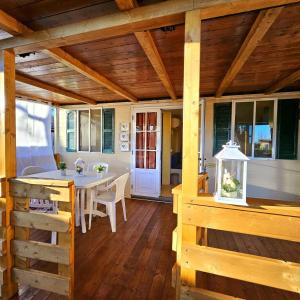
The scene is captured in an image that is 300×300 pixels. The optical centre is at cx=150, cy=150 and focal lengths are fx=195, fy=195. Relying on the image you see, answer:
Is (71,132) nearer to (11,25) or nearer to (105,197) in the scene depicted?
(105,197)

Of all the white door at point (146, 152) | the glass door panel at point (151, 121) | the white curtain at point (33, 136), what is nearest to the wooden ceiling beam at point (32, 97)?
the white curtain at point (33, 136)

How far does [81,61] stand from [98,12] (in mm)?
1039

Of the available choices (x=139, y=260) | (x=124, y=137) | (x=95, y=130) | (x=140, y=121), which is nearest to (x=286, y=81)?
(x=140, y=121)

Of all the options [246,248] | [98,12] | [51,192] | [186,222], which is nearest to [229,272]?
[186,222]

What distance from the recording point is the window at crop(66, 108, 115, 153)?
16.2ft

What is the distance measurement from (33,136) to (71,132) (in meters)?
0.98

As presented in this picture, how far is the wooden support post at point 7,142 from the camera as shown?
1687 mm

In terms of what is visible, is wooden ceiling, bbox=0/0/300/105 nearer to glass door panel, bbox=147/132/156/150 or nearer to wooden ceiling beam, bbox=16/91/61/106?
wooden ceiling beam, bbox=16/91/61/106

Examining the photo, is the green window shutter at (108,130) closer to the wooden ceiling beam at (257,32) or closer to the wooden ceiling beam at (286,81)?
the wooden ceiling beam at (257,32)

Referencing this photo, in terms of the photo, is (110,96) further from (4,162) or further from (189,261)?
(189,261)

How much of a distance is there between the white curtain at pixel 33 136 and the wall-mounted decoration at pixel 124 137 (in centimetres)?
173

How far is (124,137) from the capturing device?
15.7 feet

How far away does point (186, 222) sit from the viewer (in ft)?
4.24

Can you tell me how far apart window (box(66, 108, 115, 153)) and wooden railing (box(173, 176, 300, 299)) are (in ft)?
12.6
